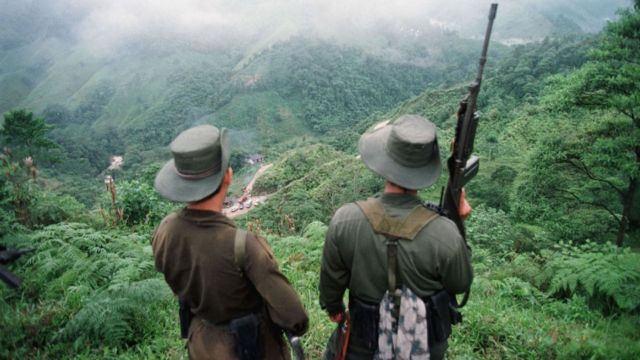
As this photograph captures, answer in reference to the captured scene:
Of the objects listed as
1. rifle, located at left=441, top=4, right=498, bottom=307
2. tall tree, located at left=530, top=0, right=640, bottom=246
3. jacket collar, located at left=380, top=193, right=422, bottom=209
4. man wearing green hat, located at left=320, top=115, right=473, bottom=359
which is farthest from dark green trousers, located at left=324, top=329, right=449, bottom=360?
tall tree, located at left=530, top=0, right=640, bottom=246

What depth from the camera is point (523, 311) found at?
4.62 m

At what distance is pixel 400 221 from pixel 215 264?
1.02m

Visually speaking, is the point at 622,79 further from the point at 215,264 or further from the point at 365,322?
the point at 215,264

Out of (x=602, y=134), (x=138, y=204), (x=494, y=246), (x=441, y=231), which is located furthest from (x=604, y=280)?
(x=602, y=134)

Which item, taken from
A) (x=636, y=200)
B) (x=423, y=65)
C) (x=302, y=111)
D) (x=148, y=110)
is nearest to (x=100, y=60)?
(x=148, y=110)

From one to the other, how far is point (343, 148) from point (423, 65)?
94266 mm

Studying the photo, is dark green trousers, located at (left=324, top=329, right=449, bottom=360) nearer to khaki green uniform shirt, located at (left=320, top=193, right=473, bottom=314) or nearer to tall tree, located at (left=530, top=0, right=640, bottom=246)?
khaki green uniform shirt, located at (left=320, top=193, right=473, bottom=314)

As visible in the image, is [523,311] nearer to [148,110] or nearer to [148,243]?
[148,243]

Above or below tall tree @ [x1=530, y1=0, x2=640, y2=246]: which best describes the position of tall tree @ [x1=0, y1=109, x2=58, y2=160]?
below

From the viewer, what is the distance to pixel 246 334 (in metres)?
2.31

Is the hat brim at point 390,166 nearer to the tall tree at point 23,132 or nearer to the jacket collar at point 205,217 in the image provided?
the jacket collar at point 205,217

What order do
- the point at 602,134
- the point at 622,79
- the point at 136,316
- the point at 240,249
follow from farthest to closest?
the point at 602,134 → the point at 622,79 → the point at 136,316 → the point at 240,249

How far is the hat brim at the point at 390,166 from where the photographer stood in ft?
7.64

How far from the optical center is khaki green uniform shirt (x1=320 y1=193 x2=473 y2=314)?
2275 millimetres
